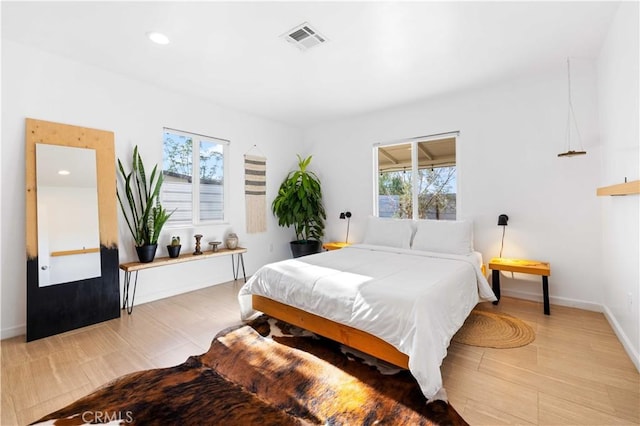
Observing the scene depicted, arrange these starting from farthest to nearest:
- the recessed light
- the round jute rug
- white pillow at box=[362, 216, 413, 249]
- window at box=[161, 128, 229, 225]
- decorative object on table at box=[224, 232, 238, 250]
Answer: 1. decorative object on table at box=[224, 232, 238, 250]
2. window at box=[161, 128, 229, 225]
3. white pillow at box=[362, 216, 413, 249]
4. the recessed light
5. the round jute rug

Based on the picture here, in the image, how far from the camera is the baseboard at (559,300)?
3104mm


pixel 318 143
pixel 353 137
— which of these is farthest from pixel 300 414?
pixel 318 143

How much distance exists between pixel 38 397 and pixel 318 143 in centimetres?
473

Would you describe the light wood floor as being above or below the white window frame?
below

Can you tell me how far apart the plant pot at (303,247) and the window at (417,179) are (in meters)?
1.27

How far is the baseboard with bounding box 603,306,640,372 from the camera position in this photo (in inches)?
79.8

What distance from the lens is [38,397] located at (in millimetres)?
1807

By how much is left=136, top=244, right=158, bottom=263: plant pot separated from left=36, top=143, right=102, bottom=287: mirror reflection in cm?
38

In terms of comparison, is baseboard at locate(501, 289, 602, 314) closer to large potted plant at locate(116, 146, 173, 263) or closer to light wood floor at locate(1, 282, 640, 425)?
light wood floor at locate(1, 282, 640, 425)

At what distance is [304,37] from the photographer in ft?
8.46

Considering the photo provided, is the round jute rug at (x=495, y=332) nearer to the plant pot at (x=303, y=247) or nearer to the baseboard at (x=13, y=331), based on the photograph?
the plant pot at (x=303, y=247)

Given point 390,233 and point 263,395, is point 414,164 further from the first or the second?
point 263,395

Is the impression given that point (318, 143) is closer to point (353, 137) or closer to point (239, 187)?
point (353, 137)

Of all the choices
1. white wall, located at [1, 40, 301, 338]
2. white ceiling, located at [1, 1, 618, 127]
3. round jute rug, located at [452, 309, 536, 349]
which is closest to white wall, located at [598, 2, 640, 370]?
white ceiling, located at [1, 1, 618, 127]
